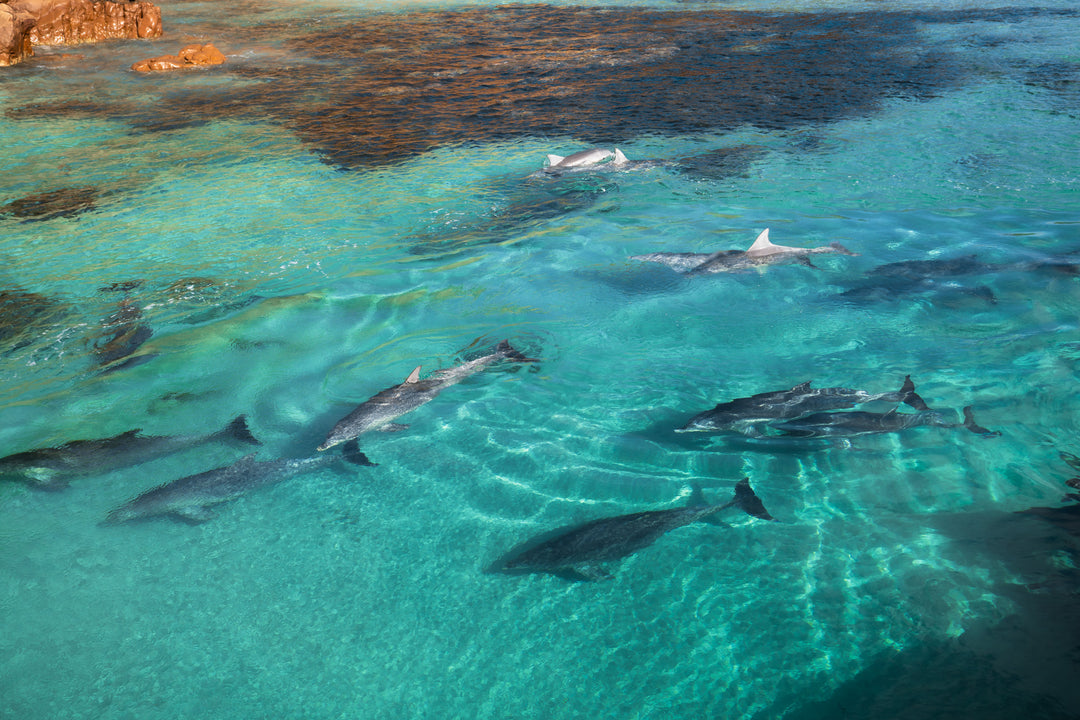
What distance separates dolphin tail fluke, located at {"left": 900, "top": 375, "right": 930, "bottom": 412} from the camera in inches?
252

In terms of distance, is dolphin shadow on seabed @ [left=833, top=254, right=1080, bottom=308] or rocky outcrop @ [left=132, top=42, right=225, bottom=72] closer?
dolphin shadow on seabed @ [left=833, top=254, right=1080, bottom=308]

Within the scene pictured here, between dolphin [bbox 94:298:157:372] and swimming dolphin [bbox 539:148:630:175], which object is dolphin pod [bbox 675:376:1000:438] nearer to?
dolphin [bbox 94:298:157:372]

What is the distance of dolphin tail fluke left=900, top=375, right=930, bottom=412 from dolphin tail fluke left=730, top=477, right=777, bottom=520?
194 centimetres

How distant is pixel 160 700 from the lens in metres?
4.38

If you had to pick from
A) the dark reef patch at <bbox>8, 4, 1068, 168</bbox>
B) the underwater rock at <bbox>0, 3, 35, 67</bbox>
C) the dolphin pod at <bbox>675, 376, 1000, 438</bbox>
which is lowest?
the dolphin pod at <bbox>675, 376, 1000, 438</bbox>

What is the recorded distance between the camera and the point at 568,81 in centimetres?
1942

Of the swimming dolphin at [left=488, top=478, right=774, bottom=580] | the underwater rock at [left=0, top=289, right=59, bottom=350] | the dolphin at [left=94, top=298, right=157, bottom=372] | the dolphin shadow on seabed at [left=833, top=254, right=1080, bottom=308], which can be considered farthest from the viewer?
the dolphin shadow on seabed at [left=833, top=254, right=1080, bottom=308]

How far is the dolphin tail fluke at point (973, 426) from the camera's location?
6.25 m

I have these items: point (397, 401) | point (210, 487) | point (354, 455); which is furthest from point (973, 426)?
point (210, 487)

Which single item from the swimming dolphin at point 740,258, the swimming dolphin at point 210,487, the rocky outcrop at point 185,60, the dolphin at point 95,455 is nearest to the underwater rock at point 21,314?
the dolphin at point 95,455

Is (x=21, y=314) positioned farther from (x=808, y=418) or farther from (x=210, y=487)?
(x=808, y=418)

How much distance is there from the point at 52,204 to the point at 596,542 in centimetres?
1208

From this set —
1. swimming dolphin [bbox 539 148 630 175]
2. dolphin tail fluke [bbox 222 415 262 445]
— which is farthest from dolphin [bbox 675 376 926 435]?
swimming dolphin [bbox 539 148 630 175]

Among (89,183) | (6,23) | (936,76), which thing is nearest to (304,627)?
(89,183)
